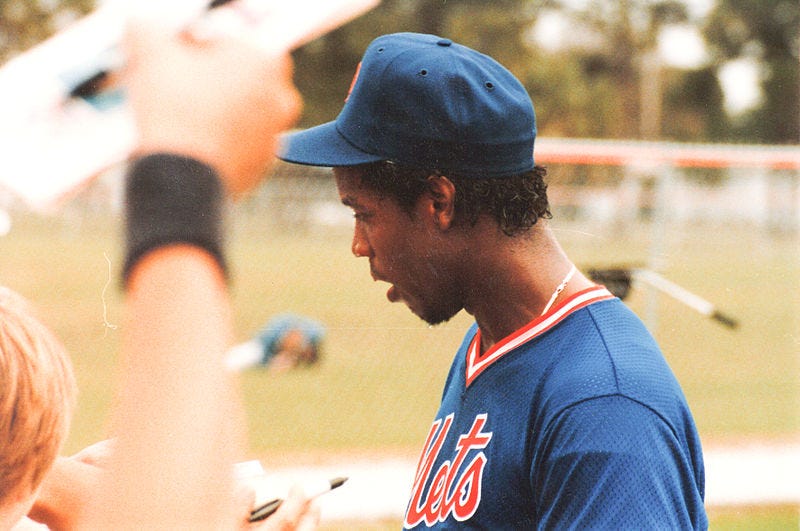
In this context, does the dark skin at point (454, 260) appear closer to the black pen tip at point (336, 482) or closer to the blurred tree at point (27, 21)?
the black pen tip at point (336, 482)

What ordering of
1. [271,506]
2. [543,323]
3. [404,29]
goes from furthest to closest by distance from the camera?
[404,29] < [543,323] < [271,506]

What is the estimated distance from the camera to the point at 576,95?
26.4m

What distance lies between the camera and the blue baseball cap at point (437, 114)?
1.56 metres

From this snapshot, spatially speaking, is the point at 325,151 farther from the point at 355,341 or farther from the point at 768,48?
the point at 768,48

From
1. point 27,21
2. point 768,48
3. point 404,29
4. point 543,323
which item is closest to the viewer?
point 543,323

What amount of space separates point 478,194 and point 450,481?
486 mm

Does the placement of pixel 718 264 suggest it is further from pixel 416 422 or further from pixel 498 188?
pixel 498 188

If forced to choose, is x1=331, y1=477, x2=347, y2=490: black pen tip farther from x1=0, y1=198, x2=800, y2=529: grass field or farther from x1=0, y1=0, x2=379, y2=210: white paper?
x1=0, y1=198, x2=800, y2=529: grass field

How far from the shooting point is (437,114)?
5.11ft

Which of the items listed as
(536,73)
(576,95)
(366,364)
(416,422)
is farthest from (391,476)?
(576,95)

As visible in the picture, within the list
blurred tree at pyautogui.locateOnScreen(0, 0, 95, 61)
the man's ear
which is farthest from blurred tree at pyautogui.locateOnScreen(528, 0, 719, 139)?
the man's ear

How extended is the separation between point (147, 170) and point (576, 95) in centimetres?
2668

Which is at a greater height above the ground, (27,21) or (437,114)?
(437,114)

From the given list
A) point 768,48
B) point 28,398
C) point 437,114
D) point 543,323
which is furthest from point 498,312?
point 768,48
